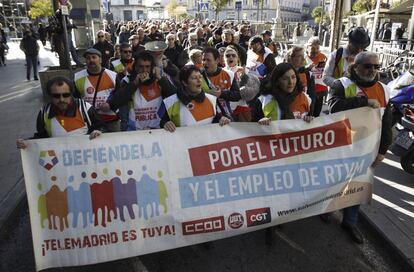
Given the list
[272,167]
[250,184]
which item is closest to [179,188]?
[250,184]

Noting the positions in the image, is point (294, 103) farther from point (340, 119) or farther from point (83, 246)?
point (83, 246)

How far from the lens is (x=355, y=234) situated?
376 cm

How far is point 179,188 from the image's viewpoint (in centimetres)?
325

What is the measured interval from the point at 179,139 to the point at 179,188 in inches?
17.2

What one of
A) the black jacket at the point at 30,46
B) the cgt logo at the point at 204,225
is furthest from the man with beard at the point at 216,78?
the black jacket at the point at 30,46

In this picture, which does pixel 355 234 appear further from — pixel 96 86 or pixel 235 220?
pixel 96 86

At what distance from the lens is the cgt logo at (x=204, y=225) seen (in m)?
3.25

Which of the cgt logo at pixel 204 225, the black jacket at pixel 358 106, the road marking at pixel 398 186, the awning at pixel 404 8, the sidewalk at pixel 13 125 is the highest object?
the awning at pixel 404 8

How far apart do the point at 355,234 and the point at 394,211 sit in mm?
768

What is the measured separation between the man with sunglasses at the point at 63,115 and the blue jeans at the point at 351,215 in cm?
266

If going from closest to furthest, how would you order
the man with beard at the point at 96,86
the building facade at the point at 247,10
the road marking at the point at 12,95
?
the man with beard at the point at 96,86
the road marking at the point at 12,95
the building facade at the point at 247,10

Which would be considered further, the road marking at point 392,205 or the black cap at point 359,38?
the black cap at point 359,38

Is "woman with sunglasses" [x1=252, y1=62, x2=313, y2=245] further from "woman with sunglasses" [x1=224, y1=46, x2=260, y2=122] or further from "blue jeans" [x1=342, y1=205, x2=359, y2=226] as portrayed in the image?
"woman with sunglasses" [x1=224, y1=46, x2=260, y2=122]

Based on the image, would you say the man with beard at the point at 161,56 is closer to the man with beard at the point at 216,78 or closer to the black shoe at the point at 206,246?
the man with beard at the point at 216,78
